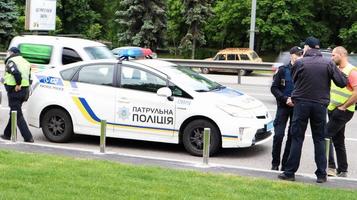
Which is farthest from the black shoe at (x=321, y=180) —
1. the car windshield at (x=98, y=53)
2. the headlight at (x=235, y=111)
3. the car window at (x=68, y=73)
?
the car windshield at (x=98, y=53)

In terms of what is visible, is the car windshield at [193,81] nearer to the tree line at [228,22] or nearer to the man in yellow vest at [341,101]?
the man in yellow vest at [341,101]

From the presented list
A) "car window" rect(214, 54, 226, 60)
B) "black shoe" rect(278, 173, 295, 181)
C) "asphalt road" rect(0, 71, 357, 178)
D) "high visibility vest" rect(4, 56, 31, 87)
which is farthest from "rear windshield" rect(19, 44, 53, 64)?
"car window" rect(214, 54, 226, 60)

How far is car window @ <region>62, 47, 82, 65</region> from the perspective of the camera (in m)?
14.0

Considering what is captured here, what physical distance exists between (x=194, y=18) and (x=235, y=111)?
118ft

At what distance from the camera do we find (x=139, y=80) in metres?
9.59

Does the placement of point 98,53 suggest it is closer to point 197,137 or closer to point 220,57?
point 197,137

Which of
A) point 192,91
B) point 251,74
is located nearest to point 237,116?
point 192,91

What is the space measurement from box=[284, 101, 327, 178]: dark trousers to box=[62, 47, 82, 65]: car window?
792 cm

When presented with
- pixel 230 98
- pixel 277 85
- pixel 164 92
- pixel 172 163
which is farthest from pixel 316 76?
pixel 164 92

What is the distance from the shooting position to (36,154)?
813 centimetres

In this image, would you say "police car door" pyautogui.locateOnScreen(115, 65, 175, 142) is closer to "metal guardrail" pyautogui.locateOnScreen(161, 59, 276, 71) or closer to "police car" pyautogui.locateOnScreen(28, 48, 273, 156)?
"police car" pyautogui.locateOnScreen(28, 48, 273, 156)

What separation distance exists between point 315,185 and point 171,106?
303 cm

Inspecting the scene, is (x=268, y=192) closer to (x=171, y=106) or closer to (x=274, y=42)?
(x=171, y=106)

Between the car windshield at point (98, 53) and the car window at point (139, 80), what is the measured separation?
4586 millimetres
